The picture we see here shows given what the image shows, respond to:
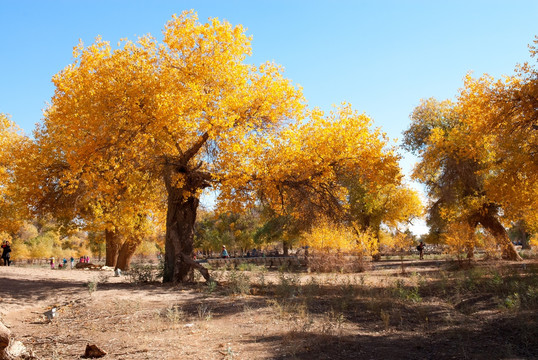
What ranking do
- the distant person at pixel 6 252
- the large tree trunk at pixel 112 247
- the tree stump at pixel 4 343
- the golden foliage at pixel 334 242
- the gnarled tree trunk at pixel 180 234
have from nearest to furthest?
the tree stump at pixel 4 343, the gnarled tree trunk at pixel 180 234, the golden foliage at pixel 334 242, the large tree trunk at pixel 112 247, the distant person at pixel 6 252

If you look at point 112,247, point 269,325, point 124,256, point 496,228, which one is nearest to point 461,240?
point 496,228

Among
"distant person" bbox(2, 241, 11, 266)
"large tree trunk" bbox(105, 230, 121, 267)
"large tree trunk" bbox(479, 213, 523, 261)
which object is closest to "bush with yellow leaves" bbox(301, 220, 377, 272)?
"large tree trunk" bbox(479, 213, 523, 261)

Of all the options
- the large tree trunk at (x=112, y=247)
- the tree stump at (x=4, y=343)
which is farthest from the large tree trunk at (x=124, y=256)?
the tree stump at (x=4, y=343)

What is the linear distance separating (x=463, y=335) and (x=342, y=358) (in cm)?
246

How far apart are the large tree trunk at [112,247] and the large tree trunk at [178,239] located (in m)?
10.1

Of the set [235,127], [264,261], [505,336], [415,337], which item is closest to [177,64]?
[235,127]

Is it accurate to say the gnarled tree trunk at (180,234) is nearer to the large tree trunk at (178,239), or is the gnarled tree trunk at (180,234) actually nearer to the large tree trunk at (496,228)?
the large tree trunk at (178,239)

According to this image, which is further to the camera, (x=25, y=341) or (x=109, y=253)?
(x=109, y=253)

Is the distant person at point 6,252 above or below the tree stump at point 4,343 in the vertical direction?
above

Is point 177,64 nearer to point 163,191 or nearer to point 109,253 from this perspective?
point 163,191

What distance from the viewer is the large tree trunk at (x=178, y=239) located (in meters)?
13.9

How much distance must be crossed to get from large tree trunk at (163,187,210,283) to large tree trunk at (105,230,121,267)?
10.1 m

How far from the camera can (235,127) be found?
474 inches

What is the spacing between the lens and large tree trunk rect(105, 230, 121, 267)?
23.0m
